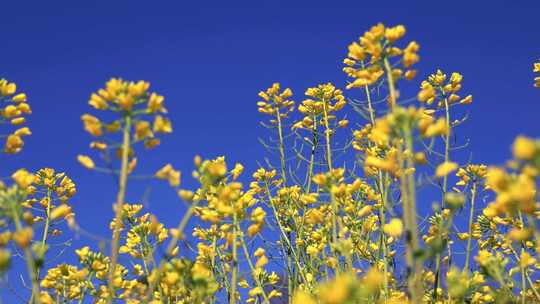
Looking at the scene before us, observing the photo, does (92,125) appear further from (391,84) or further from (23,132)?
(391,84)

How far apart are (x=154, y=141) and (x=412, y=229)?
1576 millimetres

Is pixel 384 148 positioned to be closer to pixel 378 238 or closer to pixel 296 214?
pixel 378 238

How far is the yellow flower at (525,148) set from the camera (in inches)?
85.7

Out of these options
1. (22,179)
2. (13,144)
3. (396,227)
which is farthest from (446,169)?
(13,144)

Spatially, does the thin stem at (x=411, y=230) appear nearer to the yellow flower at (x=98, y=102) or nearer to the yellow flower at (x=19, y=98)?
the yellow flower at (x=98, y=102)

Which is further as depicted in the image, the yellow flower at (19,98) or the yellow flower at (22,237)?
the yellow flower at (19,98)

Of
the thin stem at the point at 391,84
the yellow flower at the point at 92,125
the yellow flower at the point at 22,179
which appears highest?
the thin stem at the point at 391,84

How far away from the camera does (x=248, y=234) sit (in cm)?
356

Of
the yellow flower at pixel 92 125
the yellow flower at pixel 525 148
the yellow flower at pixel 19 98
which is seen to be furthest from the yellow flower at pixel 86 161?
the yellow flower at pixel 525 148

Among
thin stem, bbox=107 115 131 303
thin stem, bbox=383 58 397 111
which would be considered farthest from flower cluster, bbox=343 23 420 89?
thin stem, bbox=107 115 131 303

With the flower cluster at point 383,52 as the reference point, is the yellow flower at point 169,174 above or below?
below

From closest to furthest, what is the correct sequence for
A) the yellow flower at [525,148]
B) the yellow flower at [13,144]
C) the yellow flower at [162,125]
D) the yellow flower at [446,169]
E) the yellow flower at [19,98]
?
the yellow flower at [525,148]
the yellow flower at [446,169]
the yellow flower at [162,125]
the yellow flower at [13,144]
the yellow flower at [19,98]

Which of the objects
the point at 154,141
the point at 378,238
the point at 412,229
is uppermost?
the point at 378,238

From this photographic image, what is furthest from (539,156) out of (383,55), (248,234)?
(248,234)
